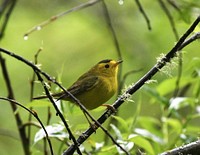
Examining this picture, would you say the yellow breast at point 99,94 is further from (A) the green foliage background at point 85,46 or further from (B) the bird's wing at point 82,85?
(A) the green foliage background at point 85,46

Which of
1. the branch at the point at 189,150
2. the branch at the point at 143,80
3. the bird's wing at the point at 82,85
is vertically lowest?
the branch at the point at 189,150

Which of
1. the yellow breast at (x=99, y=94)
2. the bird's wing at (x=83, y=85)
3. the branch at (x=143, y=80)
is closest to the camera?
the branch at (x=143, y=80)

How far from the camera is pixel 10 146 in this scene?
25.3ft

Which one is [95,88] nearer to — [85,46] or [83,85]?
[83,85]

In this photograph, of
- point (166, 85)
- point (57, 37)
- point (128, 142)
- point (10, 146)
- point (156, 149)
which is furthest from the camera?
point (57, 37)

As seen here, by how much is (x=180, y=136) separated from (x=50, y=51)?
4.81 m

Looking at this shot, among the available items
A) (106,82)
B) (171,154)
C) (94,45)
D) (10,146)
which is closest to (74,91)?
→ (106,82)

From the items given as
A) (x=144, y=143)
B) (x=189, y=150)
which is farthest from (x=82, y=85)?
(x=189, y=150)

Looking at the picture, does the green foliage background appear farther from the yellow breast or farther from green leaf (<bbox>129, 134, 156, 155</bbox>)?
green leaf (<bbox>129, 134, 156, 155</bbox>)

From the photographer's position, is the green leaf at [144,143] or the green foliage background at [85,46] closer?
the green leaf at [144,143]

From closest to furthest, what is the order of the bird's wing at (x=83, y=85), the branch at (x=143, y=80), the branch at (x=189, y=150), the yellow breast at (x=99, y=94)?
the branch at (x=189, y=150)
the branch at (x=143, y=80)
the yellow breast at (x=99, y=94)
the bird's wing at (x=83, y=85)

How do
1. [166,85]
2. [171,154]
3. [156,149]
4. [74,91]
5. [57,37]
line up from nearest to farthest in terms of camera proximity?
[171,154] → [156,149] → [166,85] → [74,91] → [57,37]

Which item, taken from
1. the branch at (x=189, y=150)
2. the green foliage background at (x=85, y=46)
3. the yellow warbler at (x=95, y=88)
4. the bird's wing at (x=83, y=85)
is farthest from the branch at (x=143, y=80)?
the green foliage background at (x=85, y=46)

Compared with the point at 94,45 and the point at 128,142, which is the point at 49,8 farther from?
the point at 128,142
